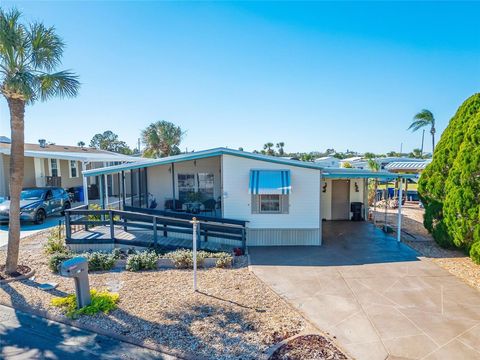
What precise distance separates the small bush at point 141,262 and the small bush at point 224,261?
1.94 metres

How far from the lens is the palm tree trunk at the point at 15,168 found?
7.56 metres

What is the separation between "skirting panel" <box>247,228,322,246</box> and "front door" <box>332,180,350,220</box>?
5242 millimetres

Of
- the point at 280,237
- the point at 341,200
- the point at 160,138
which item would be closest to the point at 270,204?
the point at 280,237

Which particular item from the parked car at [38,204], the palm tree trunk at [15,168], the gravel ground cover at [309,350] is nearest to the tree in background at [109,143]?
the parked car at [38,204]

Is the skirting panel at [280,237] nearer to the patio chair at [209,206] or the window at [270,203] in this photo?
the window at [270,203]

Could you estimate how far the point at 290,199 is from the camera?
11.1 meters

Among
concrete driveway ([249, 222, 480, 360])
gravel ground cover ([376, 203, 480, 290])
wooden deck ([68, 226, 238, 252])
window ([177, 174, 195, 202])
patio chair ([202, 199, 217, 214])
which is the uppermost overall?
window ([177, 174, 195, 202])

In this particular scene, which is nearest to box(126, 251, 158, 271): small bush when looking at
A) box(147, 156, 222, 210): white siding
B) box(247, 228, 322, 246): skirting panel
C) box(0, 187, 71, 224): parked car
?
box(247, 228, 322, 246): skirting panel

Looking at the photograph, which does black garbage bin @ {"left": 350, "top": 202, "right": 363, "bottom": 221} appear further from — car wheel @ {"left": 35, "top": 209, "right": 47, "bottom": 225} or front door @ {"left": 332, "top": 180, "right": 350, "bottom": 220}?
car wheel @ {"left": 35, "top": 209, "right": 47, "bottom": 225}

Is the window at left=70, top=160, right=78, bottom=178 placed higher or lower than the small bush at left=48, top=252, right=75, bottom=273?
higher

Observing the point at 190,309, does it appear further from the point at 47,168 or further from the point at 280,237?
the point at 47,168

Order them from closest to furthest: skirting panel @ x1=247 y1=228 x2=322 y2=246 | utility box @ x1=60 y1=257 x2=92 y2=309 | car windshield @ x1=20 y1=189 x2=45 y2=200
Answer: utility box @ x1=60 y1=257 x2=92 y2=309 < skirting panel @ x1=247 y1=228 x2=322 y2=246 < car windshield @ x1=20 y1=189 x2=45 y2=200

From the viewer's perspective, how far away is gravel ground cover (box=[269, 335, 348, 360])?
466cm

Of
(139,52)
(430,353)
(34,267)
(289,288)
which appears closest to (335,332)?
(430,353)
